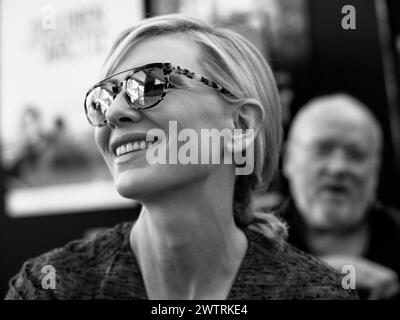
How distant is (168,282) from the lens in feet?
3.94

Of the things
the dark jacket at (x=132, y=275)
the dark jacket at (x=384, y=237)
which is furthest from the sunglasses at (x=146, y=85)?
the dark jacket at (x=384, y=237)

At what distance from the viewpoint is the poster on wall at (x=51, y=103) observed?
61.8 inches

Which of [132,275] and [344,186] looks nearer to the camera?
[132,275]

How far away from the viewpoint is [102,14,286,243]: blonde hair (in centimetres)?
115

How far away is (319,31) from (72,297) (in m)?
1.06

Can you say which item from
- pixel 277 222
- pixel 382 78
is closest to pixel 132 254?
pixel 277 222

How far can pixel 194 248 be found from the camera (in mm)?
1189

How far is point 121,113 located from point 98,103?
0.30 ft

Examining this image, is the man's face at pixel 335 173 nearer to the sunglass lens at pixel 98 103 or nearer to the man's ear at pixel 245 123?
the man's ear at pixel 245 123

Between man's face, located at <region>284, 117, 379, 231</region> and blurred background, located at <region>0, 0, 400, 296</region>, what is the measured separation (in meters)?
0.06

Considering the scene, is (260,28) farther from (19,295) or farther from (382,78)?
(19,295)
